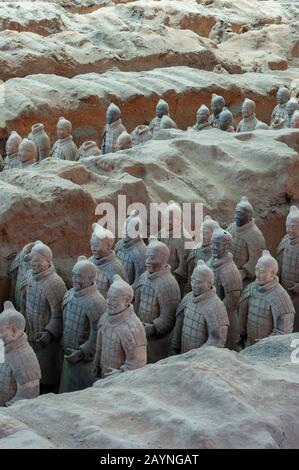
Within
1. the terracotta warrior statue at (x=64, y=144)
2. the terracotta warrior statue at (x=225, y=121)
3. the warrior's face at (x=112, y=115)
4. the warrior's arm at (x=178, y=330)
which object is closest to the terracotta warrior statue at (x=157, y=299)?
the warrior's arm at (x=178, y=330)

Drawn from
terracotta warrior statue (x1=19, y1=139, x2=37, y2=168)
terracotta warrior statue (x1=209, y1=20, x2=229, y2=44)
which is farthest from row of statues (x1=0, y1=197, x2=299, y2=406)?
terracotta warrior statue (x1=209, y1=20, x2=229, y2=44)

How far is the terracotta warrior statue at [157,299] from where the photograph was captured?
582 centimetres

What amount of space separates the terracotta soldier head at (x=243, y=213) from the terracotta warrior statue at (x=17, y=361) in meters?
2.57

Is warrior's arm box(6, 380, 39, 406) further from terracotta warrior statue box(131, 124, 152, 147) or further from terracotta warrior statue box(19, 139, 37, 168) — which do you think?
terracotta warrior statue box(131, 124, 152, 147)

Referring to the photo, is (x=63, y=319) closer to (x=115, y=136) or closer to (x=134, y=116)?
(x=115, y=136)

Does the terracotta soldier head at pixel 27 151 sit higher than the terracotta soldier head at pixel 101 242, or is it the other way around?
the terracotta soldier head at pixel 27 151

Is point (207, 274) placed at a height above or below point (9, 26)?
below

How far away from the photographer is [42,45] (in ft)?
39.8

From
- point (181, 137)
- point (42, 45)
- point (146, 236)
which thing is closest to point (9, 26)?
point (42, 45)

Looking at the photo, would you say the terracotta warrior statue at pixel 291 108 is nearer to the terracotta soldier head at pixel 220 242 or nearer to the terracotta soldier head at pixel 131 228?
the terracotta soldier head at pixel 131 228

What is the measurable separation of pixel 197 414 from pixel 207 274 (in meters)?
1.84

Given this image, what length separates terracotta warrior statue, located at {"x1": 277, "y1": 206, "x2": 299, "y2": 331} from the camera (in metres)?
6.54

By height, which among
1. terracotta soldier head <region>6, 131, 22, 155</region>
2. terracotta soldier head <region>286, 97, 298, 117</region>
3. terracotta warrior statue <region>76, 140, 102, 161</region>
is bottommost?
terracotta warrior statue <region>76, 140, 102, 161</region>

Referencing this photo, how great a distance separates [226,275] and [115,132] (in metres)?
3.84
